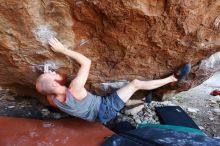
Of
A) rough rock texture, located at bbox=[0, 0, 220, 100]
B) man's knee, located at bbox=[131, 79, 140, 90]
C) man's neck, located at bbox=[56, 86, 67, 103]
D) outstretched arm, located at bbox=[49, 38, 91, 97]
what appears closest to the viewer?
rough rock texture, located at bbox=[0, 0, 220, 100]

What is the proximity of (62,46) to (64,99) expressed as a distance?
16.1 inches

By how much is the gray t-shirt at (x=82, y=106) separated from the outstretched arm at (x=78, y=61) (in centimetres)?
7

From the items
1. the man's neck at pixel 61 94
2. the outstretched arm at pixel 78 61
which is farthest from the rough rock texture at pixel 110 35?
the man's neck at pixel 61 94

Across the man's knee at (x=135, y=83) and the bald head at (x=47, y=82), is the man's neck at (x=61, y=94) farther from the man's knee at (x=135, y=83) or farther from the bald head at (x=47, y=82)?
the man's knee at (x=135, y=83)

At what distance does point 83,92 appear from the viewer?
2566 millimetres

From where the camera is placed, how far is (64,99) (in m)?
2.55

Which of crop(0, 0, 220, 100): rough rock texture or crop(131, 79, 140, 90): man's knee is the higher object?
crop(0, 0, 220, 100): rough rock texture

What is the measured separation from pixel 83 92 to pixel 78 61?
26 cm

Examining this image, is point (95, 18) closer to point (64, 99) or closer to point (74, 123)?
point (64, 99)

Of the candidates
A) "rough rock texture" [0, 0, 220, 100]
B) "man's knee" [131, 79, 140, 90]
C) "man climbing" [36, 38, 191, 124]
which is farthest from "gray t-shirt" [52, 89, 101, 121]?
"man's knee" [131, 79, 140, 90]

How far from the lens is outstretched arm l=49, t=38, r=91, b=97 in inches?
93.9

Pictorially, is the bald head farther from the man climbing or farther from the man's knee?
the man's knee

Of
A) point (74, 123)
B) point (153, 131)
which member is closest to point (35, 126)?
point (74, 123)

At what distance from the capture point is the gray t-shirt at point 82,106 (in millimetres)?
2532
